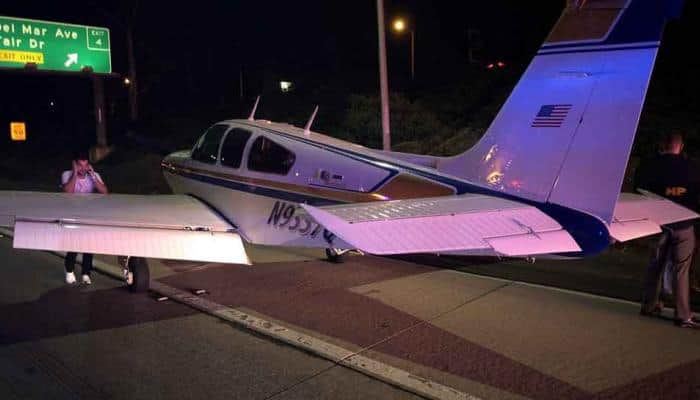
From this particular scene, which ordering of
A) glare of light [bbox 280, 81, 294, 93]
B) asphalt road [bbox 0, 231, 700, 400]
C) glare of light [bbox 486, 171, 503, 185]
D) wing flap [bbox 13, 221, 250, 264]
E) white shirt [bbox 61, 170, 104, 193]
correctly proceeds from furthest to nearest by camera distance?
1. glare of light [bbox 280, 81, 294, 93]
2. white shirt [bbox 61, 170, 104, 193]
3. glare of light [bbox 486, 171, 503, 185]
4. wing flap [bbox 13, 221, 250, 264]
5. asphalt road [bbox 0, 231, 700, 400]

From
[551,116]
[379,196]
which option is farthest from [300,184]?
[551,116]

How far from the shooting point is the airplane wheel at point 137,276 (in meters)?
8.17

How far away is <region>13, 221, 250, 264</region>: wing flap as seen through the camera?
20.0ft

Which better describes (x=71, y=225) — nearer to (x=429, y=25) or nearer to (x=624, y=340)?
(x=624, y=340)

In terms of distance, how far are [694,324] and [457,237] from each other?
11.5ft

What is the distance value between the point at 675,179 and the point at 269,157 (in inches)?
190

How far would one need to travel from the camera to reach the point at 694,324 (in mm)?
6352

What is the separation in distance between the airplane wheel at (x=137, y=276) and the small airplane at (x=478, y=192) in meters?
0.02

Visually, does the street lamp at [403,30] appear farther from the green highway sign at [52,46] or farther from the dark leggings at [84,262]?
the green highway sign at [52,46]

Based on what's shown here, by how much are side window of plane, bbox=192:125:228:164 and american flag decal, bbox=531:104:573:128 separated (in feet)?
15.5

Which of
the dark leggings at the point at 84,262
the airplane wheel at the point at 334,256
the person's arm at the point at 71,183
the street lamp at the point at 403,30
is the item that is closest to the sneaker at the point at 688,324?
the airplane wheel at the point at 334,256

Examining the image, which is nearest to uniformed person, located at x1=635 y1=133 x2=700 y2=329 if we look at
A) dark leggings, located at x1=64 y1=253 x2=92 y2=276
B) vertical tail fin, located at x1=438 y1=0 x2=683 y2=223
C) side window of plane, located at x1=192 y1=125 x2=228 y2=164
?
vertical tail fin, located at x1=438 y1=0 x2=683 y2=223

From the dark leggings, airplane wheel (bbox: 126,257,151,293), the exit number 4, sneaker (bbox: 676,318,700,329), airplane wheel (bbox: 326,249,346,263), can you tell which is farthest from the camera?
the exit number 4

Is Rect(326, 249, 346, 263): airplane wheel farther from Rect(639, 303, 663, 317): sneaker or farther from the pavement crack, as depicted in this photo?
Rect(639, 303, 663, 317): sneaker
